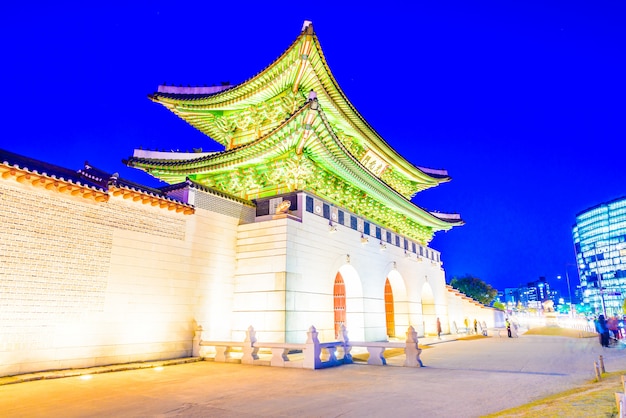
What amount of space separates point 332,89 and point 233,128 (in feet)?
17.1

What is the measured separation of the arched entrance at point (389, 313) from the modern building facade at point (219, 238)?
0.08 metres

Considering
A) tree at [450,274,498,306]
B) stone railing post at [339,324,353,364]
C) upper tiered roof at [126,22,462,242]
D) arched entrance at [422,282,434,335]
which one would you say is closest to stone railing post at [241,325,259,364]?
stone railing post at [339,324,353,364]

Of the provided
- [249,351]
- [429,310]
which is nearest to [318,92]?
[249,351]

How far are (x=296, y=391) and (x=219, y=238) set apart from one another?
27.7ft

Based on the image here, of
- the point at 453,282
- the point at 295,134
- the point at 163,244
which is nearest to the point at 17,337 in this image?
the point at 163,244

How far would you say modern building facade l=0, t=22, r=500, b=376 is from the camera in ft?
32.7

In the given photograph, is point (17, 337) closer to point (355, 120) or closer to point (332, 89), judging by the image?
point (332, 89)

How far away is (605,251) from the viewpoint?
96938mm

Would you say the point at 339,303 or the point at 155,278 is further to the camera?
the point at 339,303

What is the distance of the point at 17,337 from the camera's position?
9.31 m

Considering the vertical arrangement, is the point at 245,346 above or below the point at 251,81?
below

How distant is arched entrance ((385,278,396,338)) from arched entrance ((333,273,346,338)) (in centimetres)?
502

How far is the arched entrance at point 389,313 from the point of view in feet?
75.4

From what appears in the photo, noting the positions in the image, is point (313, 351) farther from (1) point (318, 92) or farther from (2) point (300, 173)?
(1) point (318, 92)
